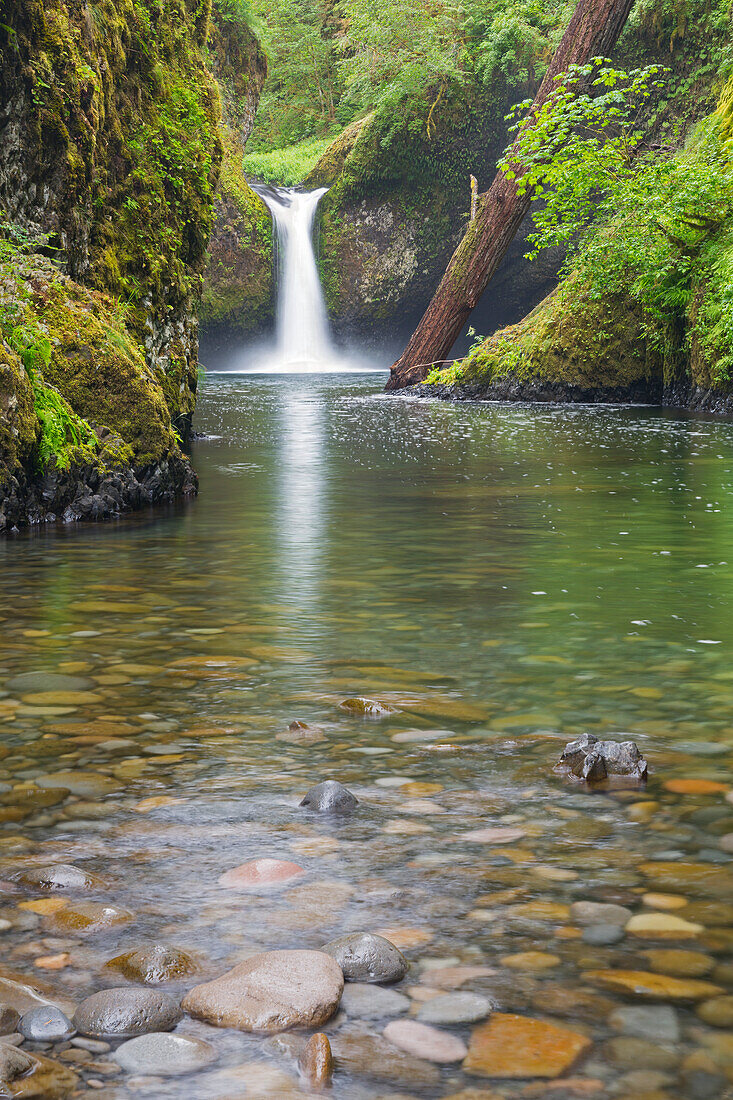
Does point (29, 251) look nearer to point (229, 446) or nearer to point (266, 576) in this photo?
point (266, 576)

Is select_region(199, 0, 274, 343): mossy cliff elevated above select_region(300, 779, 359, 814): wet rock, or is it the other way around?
select_region(199, 0, 274, 343): mossy cliff

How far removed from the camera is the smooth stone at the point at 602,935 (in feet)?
5.61

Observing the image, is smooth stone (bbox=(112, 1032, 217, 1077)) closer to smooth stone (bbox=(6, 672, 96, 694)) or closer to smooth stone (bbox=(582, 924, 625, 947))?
smooth stone (bbox=(582, 924, 625, 947))

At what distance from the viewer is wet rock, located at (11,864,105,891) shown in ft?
6.23

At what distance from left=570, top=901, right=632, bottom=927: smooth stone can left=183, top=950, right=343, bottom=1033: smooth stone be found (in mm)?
460

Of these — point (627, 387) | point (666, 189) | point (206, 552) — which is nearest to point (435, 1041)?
point (206, 552)

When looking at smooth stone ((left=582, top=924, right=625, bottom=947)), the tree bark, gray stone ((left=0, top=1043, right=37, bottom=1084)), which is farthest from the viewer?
the tree bark

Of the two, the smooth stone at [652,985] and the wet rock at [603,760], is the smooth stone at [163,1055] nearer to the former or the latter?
Answer: the smooth stone at [652,985]

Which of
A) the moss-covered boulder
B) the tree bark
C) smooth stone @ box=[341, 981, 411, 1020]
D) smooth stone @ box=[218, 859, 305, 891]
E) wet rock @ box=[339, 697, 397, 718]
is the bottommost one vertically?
smooth stone @ box=[341, 981, 411, 1020]

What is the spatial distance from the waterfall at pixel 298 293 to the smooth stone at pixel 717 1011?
105 ft

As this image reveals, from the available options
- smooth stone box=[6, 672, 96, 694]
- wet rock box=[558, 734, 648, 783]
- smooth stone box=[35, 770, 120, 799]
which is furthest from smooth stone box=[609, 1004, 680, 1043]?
smooth stone box=[6, 672, 96, 694]

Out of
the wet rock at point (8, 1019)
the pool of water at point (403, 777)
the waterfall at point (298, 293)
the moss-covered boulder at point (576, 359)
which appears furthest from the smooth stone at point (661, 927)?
the waterfall at point (298, 293)

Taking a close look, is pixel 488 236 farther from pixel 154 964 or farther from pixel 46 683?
pixel 154 964

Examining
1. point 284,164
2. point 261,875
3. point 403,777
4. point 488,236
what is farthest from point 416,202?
point 261,875
